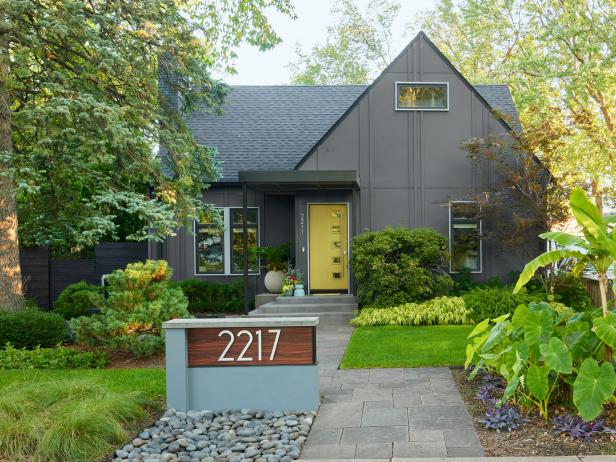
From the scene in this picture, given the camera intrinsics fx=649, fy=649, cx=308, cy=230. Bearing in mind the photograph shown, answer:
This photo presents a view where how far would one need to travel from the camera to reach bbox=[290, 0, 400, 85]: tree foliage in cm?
3450

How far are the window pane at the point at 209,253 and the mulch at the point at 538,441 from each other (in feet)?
37.5

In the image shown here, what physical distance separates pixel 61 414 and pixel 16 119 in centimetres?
686

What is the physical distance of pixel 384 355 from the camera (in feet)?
30.0

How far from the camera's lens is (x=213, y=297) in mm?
15680

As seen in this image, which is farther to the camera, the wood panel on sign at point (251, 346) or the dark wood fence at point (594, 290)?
the dark wood fence at point (594, 290)

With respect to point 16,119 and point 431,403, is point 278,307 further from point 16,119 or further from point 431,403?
point 431,403

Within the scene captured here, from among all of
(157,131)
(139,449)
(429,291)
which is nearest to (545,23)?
(429,291)

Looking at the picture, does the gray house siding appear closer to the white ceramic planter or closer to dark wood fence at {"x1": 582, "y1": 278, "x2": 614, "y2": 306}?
dark wood fence at {"x1": 582, "y1": 278, "x2": 614, "y2": 306}

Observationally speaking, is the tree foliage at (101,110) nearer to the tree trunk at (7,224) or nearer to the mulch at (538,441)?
the tree trunk at (7,224)

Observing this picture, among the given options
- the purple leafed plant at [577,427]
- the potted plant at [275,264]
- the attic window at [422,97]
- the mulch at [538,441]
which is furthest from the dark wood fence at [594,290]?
the purple leafed plant at [577,427]

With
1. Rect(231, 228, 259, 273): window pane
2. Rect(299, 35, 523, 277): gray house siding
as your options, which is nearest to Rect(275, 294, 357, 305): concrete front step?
Rect(299, 35, 523, 277): gray house siding

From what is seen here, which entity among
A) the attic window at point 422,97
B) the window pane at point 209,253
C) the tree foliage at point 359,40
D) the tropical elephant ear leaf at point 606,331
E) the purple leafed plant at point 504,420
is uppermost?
the tree foliage at point 359,40

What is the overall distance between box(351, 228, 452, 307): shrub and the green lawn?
4.15 ft

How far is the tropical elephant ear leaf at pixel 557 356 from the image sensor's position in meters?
5.14
